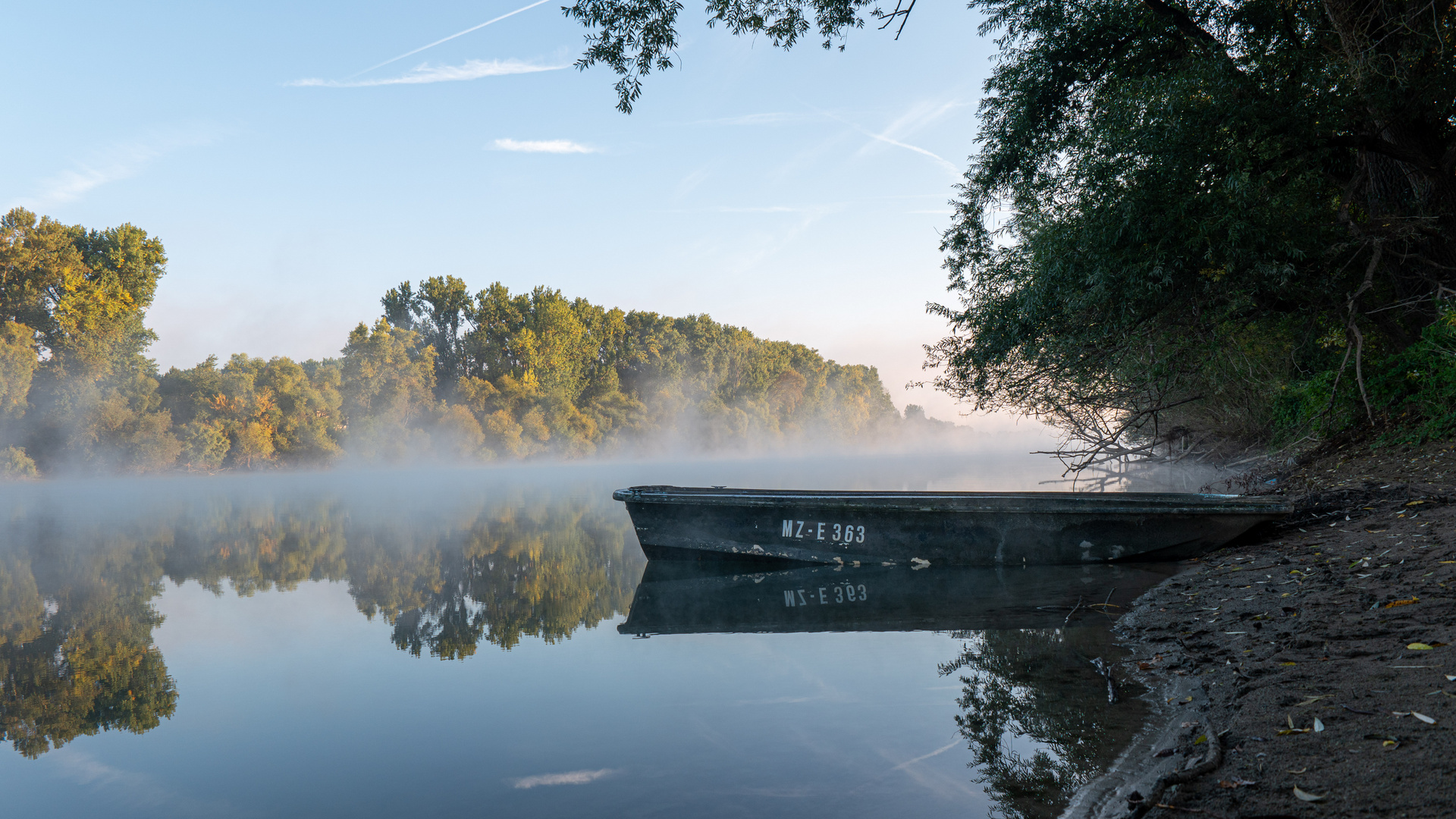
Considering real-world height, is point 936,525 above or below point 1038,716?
above

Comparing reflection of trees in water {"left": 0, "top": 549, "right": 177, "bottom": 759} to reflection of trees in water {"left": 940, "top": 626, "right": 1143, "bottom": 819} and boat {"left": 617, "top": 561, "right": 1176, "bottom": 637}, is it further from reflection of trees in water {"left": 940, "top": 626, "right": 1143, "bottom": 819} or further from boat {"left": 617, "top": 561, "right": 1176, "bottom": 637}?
reflection of trees in water {"left": 940, "top": 626, "right": 1143, "bottom": 819}

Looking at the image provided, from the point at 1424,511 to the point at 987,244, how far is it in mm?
6804

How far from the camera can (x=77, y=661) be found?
6.12m

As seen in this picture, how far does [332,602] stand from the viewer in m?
8.58

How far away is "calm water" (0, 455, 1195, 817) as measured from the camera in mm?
3719

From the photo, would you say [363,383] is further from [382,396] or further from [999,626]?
[999,626]

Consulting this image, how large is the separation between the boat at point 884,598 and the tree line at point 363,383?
4322cm

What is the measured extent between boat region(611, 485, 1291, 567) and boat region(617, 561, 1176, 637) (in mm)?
181

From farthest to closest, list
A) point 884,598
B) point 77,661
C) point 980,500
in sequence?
point 980,500 < point 884,598 < point 77,661

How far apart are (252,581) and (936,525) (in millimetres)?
8397

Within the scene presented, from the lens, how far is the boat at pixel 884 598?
6543mm

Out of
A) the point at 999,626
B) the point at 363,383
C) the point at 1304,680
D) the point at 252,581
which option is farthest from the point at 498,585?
the point at 363,383

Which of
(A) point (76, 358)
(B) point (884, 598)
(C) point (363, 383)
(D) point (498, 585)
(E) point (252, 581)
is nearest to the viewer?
(B) point (884, 598)

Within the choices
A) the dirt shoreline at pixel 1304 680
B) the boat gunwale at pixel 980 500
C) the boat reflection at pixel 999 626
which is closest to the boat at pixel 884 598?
the boat reflection at pixel 999 626
